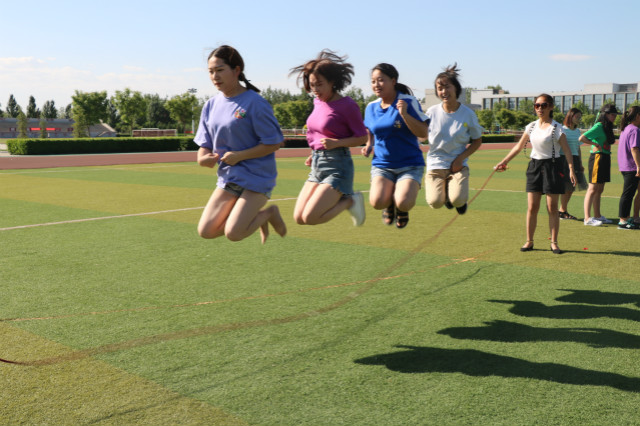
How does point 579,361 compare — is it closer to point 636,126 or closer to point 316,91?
point 316,91

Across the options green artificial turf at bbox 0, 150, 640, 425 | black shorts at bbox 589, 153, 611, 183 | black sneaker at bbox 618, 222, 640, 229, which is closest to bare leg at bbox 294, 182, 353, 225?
green artificial turf at bbox 0, 150, 640, 425

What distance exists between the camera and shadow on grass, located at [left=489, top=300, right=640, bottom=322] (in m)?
6.28

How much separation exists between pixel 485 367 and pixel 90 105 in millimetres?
87936

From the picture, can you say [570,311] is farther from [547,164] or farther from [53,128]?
[53,128]

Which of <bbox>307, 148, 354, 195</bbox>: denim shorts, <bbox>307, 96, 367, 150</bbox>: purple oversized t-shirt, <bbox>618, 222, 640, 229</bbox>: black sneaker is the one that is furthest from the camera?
<bbox>618, 222, 640, 229</bbox>: black sneaker

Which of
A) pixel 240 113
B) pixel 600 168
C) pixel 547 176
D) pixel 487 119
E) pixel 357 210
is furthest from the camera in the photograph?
pixel 487 119

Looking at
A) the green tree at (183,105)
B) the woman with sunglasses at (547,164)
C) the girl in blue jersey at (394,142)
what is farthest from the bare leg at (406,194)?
the green tree at (183,105)

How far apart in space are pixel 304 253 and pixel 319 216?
3.17m

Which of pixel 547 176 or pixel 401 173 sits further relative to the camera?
pixel 547 176

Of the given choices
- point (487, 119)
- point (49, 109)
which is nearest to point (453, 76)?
point (487, 119)

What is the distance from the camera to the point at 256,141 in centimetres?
581

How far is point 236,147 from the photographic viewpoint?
582cm

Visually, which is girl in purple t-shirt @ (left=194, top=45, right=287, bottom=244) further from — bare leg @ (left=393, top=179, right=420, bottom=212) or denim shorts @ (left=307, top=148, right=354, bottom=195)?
bare leg @ (left=393, top=179, right=420, bottom=212)

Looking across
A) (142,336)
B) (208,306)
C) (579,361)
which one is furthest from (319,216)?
(579,361)
